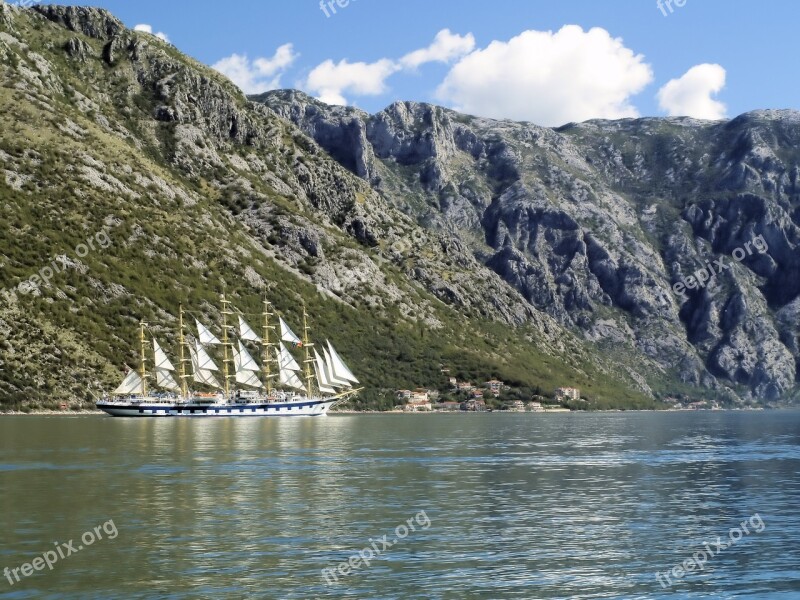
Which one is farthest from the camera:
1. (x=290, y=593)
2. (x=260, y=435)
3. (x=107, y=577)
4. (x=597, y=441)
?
(x=260, y=435)

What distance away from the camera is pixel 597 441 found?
5965 inches

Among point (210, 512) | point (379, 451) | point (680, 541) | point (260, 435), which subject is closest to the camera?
point (680, 541)

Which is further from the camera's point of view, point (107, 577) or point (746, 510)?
point (746, 510)

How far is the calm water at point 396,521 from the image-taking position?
4575 cm

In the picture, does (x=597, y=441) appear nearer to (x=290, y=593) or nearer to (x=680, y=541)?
(x=680, y=541)

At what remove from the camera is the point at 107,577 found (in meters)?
46.5

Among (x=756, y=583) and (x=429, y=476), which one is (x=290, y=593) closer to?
(x=756, y=583)

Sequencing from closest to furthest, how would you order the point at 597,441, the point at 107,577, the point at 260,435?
the point at 107,577
the point at 597,441
the point at 260,435

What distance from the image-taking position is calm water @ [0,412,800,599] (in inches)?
1801

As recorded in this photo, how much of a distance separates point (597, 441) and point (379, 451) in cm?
4446

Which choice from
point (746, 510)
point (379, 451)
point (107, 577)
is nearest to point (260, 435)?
point (379, 451)

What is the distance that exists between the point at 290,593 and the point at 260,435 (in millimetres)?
120256

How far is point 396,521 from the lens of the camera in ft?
206

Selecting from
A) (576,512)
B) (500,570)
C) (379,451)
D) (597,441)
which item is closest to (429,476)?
(576,512)
